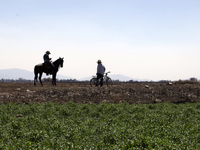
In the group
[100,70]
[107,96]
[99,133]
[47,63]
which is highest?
[47,63]

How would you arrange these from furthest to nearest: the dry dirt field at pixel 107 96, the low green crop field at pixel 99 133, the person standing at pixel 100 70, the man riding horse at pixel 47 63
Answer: the man riding horse at pixel 47 63
the person standing at pixel 100 70
the dry dirt field at pixel 107 96
the low green crop field at pixel 99 133

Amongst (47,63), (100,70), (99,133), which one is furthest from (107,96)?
(47,63)

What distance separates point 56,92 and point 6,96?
14.0 feet

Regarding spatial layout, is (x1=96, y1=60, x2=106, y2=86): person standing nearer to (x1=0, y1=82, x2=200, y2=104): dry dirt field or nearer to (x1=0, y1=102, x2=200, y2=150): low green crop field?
(x1=0, y1=82, x2=200, y2=104): dry dirt field

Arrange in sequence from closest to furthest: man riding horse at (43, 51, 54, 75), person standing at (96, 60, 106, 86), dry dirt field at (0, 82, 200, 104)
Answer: dry dirt field at (0, 82, 200, 104)
person standing at (96, 60, 106, 86)
man riding horse at (43, 51, 54, 75)

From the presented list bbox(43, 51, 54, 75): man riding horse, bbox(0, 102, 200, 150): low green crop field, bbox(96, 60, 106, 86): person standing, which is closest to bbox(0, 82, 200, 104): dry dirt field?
bbox(0, 102, 200, 150): low green crop field

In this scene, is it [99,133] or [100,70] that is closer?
[99,133]

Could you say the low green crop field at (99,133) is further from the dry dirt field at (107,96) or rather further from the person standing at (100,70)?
the person standing at (100,70)

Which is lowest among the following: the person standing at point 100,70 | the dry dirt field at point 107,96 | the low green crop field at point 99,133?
the low green crop field at point 99,133

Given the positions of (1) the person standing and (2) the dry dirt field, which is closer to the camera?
(2) the dry dirt field

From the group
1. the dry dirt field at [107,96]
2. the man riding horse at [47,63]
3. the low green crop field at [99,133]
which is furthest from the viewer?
the man riding horse at [47,63]

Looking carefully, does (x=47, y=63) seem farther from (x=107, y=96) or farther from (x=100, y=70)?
(x=107, y=96)

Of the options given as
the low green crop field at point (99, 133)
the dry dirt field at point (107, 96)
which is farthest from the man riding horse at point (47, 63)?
the low green crop field at point (99, 133)

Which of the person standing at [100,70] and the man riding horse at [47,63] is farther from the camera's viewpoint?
the man riding horse at [47,63]
